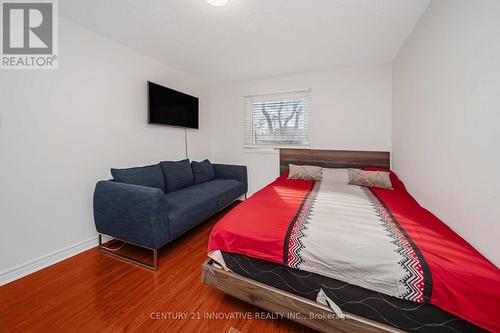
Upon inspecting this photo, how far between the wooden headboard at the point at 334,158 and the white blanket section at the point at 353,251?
1749mm

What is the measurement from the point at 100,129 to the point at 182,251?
166 cm

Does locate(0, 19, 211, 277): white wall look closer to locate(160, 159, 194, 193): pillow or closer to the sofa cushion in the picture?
locate(160, 159, 194, 193): pillow

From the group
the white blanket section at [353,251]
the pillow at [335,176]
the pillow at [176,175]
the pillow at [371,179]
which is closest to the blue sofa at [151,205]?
the pillow at [176,175]

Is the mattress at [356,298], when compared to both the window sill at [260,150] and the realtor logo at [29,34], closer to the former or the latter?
the realtor logo at [29,34]

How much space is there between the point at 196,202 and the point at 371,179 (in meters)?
2.20

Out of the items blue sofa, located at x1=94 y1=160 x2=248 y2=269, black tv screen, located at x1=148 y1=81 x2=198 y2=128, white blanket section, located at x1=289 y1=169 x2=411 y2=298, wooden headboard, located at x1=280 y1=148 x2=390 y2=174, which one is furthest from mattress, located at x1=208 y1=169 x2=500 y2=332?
black tv screen, located at x1=148 y1=81 x2=198 y2=128

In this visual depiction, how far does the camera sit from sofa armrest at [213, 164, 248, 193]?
3.55 meters

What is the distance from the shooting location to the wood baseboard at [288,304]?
948 millimetres

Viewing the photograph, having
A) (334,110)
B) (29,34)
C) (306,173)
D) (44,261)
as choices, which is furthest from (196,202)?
(334,110)

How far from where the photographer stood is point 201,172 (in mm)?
3250

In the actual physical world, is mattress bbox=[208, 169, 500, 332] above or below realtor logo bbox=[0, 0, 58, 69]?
below

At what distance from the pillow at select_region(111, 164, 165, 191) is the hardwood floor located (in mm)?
822

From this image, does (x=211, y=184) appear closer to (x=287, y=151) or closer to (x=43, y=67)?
(x=287, y=151)

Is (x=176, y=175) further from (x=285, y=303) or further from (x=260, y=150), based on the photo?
(x=285, y=303)
